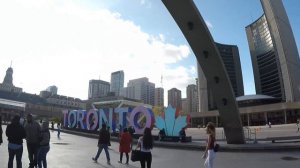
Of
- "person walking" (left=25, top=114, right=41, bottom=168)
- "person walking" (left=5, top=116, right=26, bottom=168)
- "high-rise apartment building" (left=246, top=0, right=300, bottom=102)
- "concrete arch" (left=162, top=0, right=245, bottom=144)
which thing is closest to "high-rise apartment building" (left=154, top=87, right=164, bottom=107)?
"high-rise apartment building" (left=246, top=0, right=300, bottom=102)

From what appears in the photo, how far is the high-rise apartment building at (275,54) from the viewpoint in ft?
338

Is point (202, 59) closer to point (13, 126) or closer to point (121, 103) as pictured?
point (13, 126)

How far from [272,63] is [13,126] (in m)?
125

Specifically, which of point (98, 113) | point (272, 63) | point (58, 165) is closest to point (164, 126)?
point (98, 113)

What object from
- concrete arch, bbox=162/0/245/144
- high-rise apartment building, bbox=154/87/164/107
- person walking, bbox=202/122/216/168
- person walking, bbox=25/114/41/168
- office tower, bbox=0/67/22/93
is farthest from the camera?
high-rise apartment building, bbox=154/87/164/107

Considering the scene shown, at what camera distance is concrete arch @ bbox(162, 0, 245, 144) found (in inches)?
586

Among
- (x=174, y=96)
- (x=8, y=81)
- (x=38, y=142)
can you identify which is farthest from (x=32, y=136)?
(x=8, y=81)

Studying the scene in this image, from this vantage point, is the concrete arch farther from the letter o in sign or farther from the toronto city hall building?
the toronto city hall building

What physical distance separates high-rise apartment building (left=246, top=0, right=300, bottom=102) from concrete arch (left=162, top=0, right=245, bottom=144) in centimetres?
8982

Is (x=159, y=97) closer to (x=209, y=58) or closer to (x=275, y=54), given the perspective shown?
(x=275, y=54)

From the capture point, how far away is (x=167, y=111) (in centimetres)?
2508

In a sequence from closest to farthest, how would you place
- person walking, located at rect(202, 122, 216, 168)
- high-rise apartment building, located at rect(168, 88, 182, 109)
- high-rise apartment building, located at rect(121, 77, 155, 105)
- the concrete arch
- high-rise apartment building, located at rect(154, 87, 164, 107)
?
person walking, located at rect(202, 122, 216, 168) < the concrete arch < high-rise apartment building, located at rect(168, 88, 182, 109) < high-rise apartment building, located at rect(154, 87, 164, 107) < high-rise apartment building, located at rect(121, 77, 155, 105)

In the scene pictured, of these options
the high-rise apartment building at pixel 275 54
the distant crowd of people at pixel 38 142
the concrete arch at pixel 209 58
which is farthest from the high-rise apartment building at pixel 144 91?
the distant crowd of people at pixel 38 142

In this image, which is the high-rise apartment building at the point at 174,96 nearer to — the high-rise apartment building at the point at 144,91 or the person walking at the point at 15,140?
the high-rise apartment building at the point at 144,91
